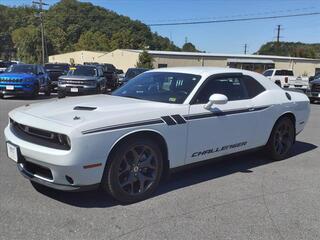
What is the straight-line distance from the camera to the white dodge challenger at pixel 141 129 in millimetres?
4281

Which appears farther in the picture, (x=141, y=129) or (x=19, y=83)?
(x=19, y=83)

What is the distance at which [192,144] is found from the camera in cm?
524

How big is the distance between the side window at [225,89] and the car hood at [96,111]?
55 cm

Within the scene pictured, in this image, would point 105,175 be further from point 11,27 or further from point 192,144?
→ point 11,27

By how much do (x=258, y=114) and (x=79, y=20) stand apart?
11008 centimetres

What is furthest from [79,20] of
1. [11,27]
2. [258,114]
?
[258,114]

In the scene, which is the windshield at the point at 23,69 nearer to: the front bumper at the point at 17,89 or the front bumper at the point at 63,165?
the front bumper at the point at 17,89

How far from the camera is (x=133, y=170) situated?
4762mm

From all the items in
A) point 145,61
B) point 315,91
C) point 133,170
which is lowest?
point 145,61

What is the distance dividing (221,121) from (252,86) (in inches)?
47.0

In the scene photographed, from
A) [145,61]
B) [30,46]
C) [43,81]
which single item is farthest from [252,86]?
[30,46]

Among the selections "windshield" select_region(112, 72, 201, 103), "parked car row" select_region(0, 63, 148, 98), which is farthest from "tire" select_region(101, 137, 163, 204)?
"parked car row" select_region(0, 63, 148, 98)

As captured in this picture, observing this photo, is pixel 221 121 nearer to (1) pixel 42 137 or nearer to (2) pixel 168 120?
(2) pixel 168 120

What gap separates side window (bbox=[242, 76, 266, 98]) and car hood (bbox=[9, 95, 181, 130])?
171cm
